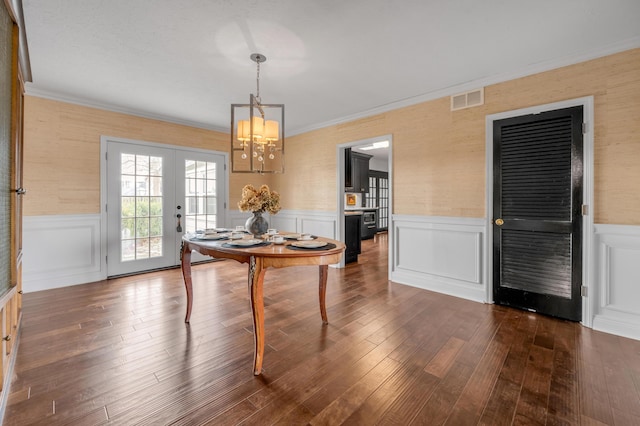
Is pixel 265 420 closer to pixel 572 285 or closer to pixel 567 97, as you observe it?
pixel 572 285

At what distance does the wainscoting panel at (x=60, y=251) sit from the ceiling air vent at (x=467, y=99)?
522 centimetres

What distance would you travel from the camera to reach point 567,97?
2752 millimetres

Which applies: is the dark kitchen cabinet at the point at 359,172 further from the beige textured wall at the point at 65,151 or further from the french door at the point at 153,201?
the beige textured wall at the point at 65,151

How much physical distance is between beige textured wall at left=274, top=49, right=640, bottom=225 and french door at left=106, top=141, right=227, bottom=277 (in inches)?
77.6

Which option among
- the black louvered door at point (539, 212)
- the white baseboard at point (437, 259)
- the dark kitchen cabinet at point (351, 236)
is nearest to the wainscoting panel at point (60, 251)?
the white baseboard at point (437, 259)

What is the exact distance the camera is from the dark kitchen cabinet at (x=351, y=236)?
512 centimetres

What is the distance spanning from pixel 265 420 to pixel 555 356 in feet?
7.17

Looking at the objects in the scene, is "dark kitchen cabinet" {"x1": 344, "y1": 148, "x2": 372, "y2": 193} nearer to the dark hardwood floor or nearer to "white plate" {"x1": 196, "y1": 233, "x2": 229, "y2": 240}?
the dark hardwood floor

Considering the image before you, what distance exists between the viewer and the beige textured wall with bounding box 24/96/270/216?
360cm

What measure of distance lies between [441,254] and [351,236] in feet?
6.22

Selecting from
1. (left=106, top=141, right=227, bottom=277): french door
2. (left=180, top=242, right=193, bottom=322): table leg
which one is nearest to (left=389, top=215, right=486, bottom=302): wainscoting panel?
(left=180, top=242, right=193, bottom=322): table leg

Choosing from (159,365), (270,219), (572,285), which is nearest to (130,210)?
(270,219)

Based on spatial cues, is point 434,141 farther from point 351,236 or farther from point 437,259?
point 351,236

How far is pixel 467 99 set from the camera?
3369 millimetres
